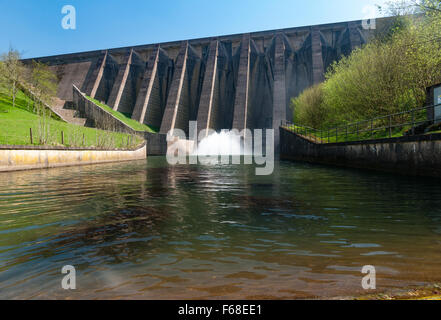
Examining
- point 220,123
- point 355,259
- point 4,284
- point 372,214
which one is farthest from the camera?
point 220,123

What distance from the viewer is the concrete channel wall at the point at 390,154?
11180mm

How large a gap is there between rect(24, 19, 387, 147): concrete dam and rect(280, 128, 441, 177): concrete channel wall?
2585cm

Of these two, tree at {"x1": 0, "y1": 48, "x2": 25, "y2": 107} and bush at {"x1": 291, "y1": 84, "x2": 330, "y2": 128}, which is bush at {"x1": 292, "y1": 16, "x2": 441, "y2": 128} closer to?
bush at {"x1": 291, "y1": 84, "x2": 330, "y2": 128}

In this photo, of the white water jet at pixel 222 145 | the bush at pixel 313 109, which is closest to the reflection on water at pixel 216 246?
the bush at pixel 313 109

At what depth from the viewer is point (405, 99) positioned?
2008 centimetres

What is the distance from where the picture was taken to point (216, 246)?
12.4ft

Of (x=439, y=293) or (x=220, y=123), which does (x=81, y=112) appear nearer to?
(x=220, y=123)

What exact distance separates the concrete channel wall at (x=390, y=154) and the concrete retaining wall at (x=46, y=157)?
56.7 feet

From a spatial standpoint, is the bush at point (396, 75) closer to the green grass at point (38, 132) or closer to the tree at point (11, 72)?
the green grass at point (38, 132)

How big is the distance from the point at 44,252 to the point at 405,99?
22430 millimetres

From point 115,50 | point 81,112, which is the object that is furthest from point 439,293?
point 115,50

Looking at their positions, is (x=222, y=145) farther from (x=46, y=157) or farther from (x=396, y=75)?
(x=46, y=157)

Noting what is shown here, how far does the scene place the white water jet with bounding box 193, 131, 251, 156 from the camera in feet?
149

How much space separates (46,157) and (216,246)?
1817cm
